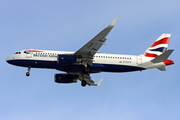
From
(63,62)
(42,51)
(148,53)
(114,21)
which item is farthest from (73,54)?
(148,53)

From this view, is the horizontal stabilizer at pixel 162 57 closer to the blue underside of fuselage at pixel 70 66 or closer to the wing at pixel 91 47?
the blue underside of fuselage at pixel 70 66

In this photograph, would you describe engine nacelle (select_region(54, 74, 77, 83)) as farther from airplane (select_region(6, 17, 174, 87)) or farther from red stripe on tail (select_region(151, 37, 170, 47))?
red stripe on tail (select_region(151, 37, 170, 47))

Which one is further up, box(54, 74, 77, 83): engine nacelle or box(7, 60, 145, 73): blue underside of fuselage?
box(7, 60, 145, 73): blue underside of fuselage

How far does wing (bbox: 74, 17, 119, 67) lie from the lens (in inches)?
1956

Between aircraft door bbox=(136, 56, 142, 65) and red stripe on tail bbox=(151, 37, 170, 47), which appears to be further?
red stripe on tail bbox=(151, 37, 170, 47)

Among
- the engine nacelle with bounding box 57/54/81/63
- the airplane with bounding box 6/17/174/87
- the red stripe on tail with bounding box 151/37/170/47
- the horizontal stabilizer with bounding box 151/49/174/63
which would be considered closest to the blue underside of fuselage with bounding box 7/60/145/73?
the airplane with bounding box 6/17/174/87

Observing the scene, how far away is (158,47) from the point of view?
62969 mm

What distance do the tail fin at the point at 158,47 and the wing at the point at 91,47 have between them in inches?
470

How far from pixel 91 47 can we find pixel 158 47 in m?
15.8

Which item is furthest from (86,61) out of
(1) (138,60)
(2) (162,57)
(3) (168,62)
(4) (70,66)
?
(3) (168,62)

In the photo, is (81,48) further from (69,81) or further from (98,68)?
(69,81)

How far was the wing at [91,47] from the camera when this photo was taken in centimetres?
4968

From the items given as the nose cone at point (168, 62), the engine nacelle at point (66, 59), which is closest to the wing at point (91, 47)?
the engine nacelle at point (66, 59)

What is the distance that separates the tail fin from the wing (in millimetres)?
11945
